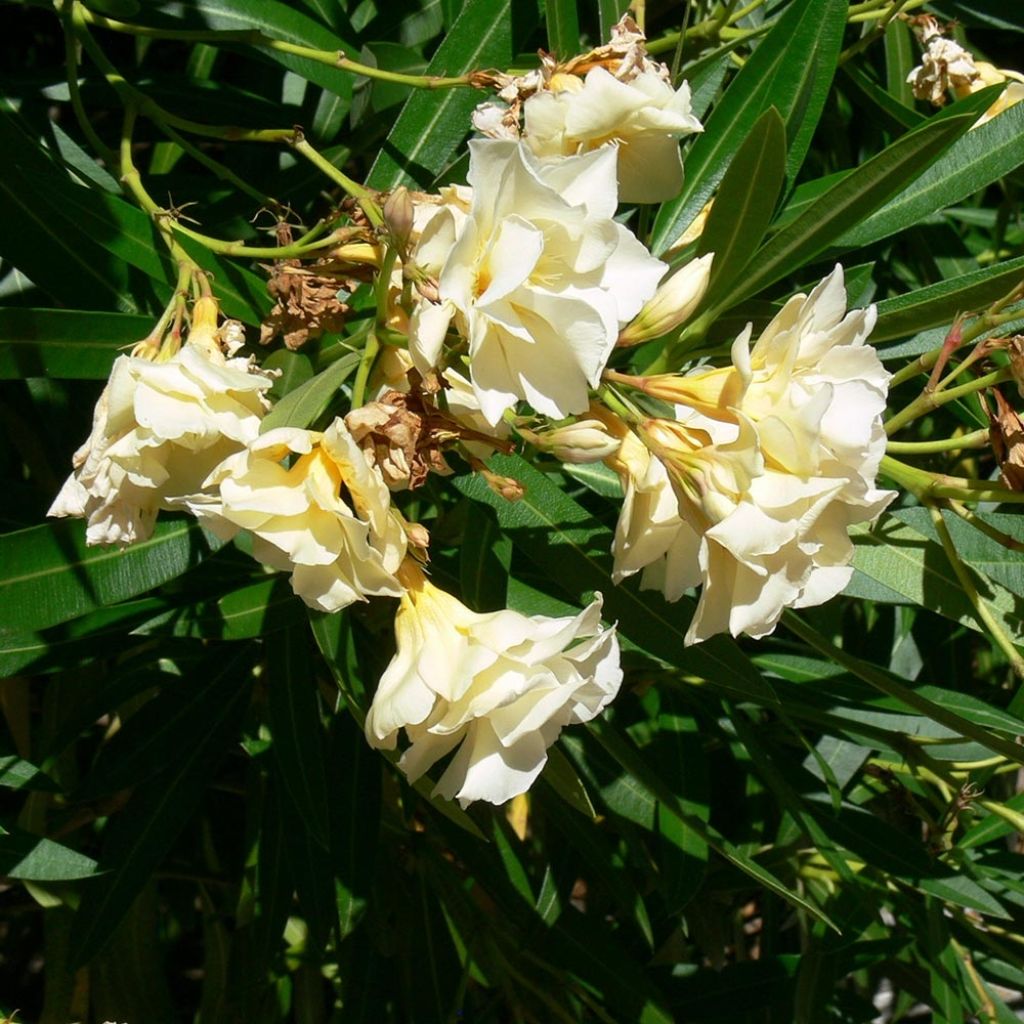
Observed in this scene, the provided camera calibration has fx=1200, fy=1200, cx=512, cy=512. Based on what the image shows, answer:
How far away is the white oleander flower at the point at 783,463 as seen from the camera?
0.79 metres

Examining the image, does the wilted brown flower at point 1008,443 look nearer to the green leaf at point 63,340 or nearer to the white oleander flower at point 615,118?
the white oleander flower at point 615,118

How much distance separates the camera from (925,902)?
182 cm

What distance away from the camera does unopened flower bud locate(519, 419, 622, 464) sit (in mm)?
880

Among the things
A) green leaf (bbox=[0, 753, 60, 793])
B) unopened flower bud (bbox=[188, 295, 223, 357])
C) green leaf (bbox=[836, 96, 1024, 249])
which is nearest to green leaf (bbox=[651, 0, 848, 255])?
green leaf (bbox=[836, 96, 1024, 249])

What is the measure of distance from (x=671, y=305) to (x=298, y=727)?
28.2 inches

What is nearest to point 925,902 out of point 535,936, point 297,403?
point 535,936

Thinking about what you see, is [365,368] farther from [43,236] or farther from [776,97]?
[776,97]

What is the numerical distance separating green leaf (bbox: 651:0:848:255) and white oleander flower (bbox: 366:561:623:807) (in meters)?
0.59

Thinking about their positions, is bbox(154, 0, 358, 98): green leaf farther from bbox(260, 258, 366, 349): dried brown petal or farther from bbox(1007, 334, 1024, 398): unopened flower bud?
bbox(1007, 334, 1024, 398): unopened flower bud

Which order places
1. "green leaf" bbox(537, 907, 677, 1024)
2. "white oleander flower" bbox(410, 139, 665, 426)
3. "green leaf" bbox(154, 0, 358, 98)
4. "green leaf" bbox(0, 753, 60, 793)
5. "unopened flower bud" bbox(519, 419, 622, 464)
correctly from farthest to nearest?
"green leaf" bbox(537, 907, 677, 1024) → "green leaf" bbox(154, 0, 358, 98) → "green leaf" bbox(0, 753, 60, 793) → "unopened flower bud" bbox(519, 419, 622, 464) → "white oleander flower" bbox(410, 139, 665, 426)

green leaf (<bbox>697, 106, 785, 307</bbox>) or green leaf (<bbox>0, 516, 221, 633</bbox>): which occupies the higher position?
green leaf (<bbox>697, 106, 785, 307</bbox>)

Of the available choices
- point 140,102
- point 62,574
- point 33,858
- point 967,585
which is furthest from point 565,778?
point 140,102

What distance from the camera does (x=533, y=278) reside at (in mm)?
831

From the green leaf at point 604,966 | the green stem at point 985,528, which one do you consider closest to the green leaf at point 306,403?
the green stem at point 985,528
